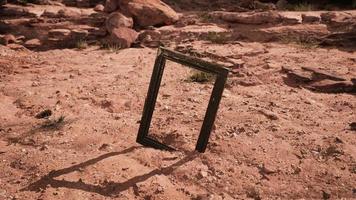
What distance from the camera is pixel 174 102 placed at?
19.6ft

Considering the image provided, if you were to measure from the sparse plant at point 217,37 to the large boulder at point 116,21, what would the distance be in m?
1.86

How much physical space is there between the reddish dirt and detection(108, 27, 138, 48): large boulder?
4.22 feet

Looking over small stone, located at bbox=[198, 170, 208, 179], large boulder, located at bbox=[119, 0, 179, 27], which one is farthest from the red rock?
small stone, located at bbox=[198, 170, 208, 179]

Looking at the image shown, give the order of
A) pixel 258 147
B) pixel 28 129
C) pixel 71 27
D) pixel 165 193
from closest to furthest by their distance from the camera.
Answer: pixel 165 193, pixel 258 147, pixel 28 129, pixel 71 27

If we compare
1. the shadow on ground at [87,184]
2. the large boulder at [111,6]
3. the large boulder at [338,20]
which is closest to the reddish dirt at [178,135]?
the shadow on ground at [87,184]

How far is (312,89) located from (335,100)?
46 centimetres

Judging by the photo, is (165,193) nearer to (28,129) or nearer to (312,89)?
(28,129)

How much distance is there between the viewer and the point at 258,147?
477 cm

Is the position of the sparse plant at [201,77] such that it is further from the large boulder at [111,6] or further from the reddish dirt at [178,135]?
the large boulder at [111,6]

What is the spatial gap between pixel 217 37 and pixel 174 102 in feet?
9.68

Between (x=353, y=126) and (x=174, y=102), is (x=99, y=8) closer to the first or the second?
(x=174, y=102)

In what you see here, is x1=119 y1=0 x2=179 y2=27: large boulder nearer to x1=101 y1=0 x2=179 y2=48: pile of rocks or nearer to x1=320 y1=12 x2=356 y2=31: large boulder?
x1=101 y1=0 x2=179 y2=48: pile of rocks

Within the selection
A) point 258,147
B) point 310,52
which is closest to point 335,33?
point 310,52

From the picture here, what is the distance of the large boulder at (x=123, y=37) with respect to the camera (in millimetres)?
8758
